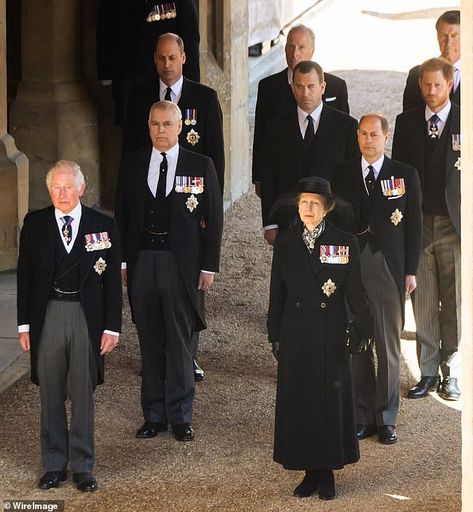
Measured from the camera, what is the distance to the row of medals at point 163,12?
10727 mm

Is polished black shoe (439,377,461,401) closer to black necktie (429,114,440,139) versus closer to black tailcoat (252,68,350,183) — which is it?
black necktie (429,114,440,139)

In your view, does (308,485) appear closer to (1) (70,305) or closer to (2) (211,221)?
(1) (70,305)

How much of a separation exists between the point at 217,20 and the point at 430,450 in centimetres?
689

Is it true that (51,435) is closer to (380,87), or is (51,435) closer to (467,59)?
(467,59)

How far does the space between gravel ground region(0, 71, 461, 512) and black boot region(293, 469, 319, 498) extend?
0.18 ft

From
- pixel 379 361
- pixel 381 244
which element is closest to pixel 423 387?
pixel 379 361

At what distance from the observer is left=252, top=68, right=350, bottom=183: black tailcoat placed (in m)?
9.38

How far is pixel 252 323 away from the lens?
34.3 feet

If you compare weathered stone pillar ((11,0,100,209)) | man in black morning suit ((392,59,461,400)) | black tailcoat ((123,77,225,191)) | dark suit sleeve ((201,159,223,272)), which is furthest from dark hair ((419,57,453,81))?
weathered stone pillar ((11,0,100,209))

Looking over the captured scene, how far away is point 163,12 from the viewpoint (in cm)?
1080

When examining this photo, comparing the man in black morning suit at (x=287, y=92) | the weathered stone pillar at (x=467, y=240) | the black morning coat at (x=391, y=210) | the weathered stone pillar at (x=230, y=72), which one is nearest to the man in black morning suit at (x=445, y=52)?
the man in black morning suit at (x=287, y=92)

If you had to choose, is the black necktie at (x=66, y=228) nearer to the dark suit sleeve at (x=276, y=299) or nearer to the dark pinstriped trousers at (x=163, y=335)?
the dark pinstriped trousers at (x=163, y=335)

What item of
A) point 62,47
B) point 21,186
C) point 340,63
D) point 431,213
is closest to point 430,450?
point 431,213

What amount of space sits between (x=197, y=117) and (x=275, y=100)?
0.88 metres
